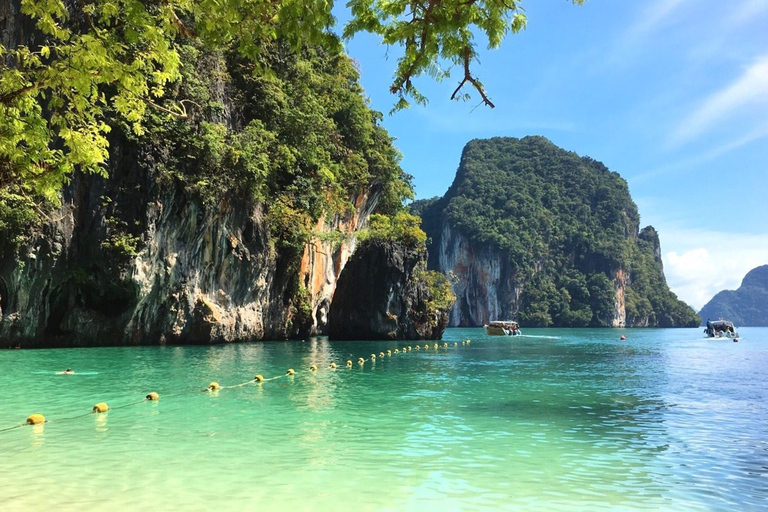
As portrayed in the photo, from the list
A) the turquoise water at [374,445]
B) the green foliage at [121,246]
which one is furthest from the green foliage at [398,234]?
the turquoise water at [374,445]

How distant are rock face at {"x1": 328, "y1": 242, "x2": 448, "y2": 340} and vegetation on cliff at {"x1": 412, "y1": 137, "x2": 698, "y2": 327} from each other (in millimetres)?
77548

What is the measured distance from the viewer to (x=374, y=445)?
7586 millimetres

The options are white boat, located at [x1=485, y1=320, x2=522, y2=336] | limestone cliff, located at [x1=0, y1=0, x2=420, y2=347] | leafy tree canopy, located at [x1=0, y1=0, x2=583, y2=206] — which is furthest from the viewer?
white boat, located at [x1=485, y1=320, x2=522, y2=336]

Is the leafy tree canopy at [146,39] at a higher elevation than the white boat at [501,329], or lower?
higher

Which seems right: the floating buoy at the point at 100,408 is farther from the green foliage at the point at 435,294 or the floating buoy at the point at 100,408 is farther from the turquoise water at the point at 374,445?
the green foliage at the point at 435,294

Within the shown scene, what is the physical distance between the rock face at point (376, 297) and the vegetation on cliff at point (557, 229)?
7755 cm

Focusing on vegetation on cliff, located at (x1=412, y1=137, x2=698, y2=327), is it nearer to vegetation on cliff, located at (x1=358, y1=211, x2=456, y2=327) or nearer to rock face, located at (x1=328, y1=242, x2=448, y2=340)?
vegetation on cliff, located at (x1=358, y1=211, x2=456, y2=327)

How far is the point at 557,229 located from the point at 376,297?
327 ft

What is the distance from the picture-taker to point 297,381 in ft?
49.0

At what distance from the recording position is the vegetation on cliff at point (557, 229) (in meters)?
116

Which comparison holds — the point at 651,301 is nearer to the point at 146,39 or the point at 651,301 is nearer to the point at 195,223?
the point at 195,223

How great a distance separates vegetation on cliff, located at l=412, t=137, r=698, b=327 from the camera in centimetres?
11632

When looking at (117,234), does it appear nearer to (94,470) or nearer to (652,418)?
(94,470)

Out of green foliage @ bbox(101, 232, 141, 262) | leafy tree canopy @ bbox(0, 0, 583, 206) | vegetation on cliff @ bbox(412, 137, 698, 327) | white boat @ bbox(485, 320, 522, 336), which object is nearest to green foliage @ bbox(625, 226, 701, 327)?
vegetation on cliff @ bbox(412, 137, 698, 327)
